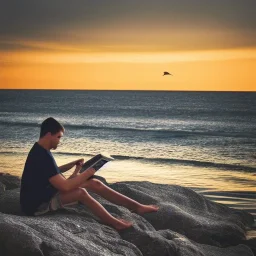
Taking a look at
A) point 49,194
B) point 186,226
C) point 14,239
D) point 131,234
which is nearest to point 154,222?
point 186,226

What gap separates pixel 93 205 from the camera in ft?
22.1

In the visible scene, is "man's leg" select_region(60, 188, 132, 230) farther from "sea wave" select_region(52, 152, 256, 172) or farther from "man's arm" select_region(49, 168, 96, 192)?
"sea wave" select_region(52, 152, 256, 172)

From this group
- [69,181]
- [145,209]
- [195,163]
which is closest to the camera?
[69,181]

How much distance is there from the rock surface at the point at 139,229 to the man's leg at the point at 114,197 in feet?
0.33

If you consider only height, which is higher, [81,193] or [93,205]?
[81,193]

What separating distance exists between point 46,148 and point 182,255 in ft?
6.03

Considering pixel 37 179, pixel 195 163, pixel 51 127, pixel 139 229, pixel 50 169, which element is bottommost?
pixel 195 163

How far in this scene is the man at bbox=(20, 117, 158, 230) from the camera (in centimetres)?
659

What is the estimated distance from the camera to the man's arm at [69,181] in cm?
634

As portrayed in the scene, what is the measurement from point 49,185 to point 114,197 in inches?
35.8

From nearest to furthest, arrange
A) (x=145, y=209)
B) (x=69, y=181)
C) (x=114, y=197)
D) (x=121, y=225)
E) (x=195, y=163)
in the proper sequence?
(x=69, y=181) < (x=121, y=225) < (x=114, y=197) < (x=145, y=209) < (x=195, y=163)

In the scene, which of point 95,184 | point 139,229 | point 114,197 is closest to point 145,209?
point 114,197

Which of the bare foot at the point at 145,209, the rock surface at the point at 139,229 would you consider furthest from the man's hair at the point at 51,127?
the bare foot at the point at 145,209

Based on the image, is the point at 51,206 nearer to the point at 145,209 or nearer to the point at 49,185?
the point at 49,185
